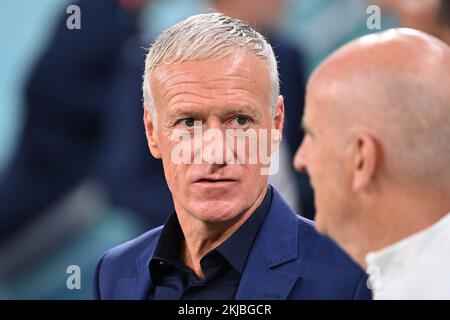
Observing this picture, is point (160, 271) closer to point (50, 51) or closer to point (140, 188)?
point (140, 188)

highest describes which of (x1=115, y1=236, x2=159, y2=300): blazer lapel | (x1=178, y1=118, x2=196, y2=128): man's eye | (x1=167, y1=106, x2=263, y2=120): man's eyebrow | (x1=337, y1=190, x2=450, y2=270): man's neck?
(x1=167, y1=106, x2=263, y2=120): man's eyebrow

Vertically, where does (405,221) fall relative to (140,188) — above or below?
above

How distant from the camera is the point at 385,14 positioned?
2680 millimetres

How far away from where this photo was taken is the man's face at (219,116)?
79.3 inches

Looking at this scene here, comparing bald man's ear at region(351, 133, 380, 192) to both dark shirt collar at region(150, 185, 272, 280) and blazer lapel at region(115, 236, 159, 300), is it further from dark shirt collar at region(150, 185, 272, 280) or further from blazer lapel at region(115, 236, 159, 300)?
blazer lapel at region(115, 236, 159, 300)

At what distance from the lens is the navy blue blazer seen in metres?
1.99

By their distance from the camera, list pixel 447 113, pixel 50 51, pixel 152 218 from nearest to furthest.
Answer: pixel 447 113, pixel 152 218, pixel 50 51

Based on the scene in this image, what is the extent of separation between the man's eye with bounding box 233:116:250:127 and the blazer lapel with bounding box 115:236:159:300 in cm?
31

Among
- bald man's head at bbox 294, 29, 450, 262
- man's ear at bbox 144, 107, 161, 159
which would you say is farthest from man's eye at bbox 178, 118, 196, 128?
bald man's head at bbox 294, 29, 450, 262

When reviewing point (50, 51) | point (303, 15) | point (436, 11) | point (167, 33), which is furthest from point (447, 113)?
point (50, 51)

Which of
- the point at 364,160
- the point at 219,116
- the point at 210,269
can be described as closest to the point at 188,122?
the point at 219,116

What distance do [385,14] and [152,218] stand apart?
2.48ft

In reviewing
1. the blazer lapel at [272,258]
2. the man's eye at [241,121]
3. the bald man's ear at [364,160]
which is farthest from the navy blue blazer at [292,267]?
the bald man's ear at [364,160]

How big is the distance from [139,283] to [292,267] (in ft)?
1.03
